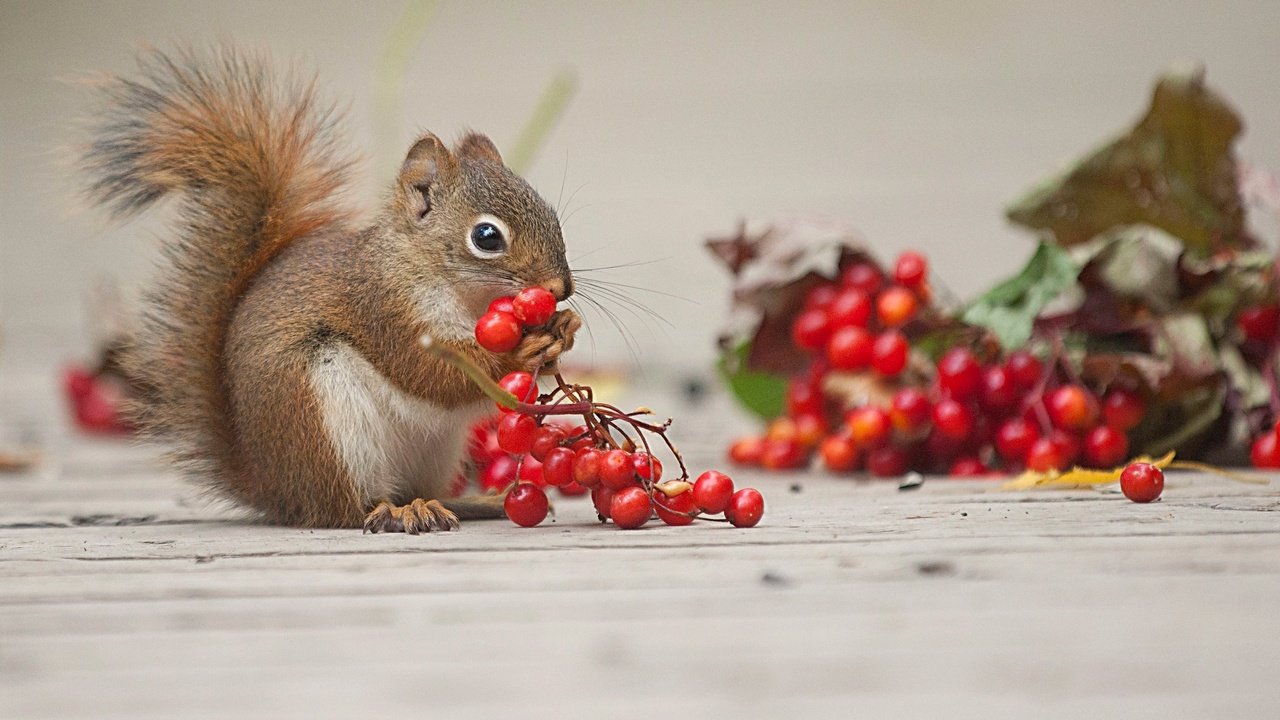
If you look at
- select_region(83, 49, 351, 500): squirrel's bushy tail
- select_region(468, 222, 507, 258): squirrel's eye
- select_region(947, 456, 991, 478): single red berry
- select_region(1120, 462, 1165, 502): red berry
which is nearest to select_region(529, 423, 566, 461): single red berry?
select_region(468, 222, 507, 258): squirrel's eye

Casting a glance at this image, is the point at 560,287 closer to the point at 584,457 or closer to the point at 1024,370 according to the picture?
the point at 584,457

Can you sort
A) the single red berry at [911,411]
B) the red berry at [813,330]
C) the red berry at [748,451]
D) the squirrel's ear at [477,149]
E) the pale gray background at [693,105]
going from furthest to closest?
the pale gray background at [693,105] → the red berry at [748,451] → the red berry at [813,330] → the single red berry at [911,411] → the squirrel's ear at [477,149]

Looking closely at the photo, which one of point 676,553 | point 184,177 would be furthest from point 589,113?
point 676,553

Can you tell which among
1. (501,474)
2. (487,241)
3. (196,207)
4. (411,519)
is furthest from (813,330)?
(196,207)

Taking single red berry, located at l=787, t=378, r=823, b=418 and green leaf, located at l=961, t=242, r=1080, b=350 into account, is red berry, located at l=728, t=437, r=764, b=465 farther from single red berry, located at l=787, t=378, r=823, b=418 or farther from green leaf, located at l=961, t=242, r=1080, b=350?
green leaf, located at l=961, t=242, r=1080, b=350

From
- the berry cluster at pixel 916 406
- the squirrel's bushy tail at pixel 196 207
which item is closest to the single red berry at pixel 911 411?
the berry cluster at pixel 916 406

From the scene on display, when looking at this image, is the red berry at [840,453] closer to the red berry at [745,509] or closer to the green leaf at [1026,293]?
the green leaf at [1026,293]
